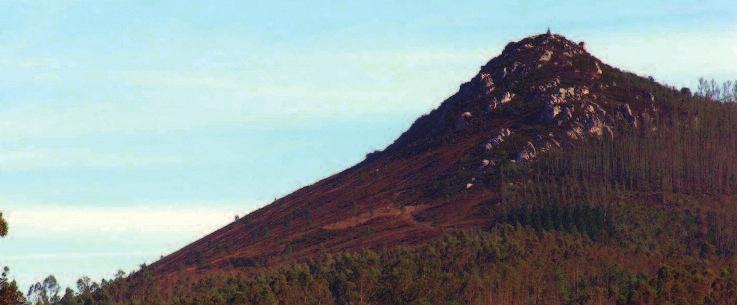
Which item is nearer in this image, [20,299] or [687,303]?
[20,299]

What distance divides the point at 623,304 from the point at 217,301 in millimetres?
63746

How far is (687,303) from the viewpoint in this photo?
19362 cm

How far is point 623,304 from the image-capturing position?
200 m

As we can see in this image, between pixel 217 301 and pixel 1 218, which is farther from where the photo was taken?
pixel 217 301

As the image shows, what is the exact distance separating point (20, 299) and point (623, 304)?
521ft

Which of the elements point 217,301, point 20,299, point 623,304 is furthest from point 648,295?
point 20,299

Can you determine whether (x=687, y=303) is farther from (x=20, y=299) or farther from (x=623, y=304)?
(x=20, y=299)

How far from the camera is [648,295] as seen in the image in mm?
196375

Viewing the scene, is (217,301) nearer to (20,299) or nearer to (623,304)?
(623,304)

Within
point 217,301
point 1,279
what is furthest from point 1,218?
point 217,301

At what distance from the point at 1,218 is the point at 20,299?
453 centimetres

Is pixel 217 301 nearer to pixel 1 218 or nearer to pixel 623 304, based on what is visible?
pixel 623 304

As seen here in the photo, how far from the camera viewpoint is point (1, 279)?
49312 millimetres

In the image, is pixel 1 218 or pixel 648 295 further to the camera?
pixel 648 295
